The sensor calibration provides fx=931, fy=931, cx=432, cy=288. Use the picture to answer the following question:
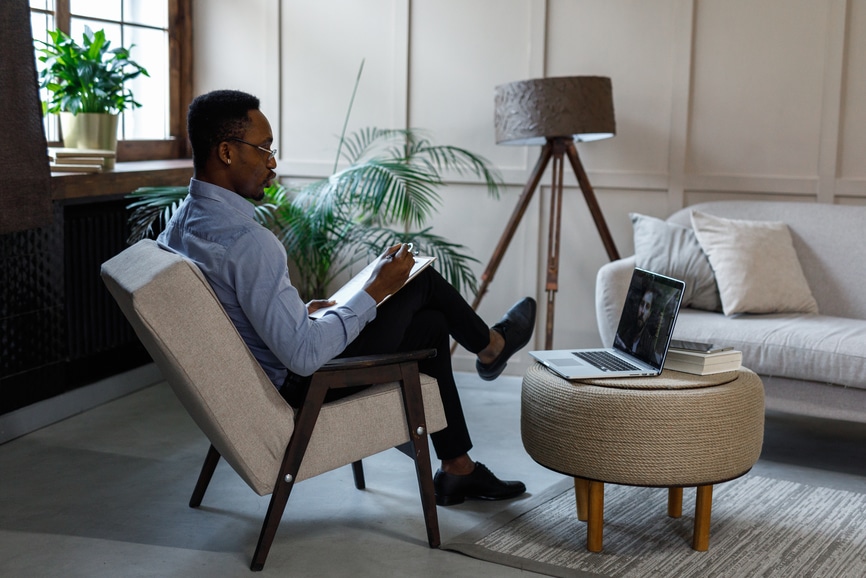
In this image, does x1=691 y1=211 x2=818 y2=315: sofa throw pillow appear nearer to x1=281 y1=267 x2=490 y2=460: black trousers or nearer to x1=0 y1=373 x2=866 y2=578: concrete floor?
x1=0 y1=373 x2=866 y2=578: concrete floor

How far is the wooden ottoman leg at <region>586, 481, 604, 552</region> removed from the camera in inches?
90.7

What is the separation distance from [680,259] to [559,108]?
29.0 inches

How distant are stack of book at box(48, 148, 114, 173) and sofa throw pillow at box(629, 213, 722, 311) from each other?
2.09 m

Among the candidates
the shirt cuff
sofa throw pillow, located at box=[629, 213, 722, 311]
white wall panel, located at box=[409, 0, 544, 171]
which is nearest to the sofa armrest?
sofa throw pillow, located at box=[629, 213, 722, 311]

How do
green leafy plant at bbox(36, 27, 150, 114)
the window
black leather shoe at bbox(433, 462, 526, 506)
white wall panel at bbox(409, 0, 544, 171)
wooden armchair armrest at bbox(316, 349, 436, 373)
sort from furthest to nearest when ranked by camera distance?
the window < white wall panel at bbox(409, 0, 544, 171) < green leafy plant at bbox(36, 27, 150, 114) < black leather shoe at bbox(433, 462, 526, 506) < wooden armchair armrest at bbox(316, 349, 436, 373)

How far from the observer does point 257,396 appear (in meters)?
2.13

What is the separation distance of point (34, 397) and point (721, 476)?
7.95ft

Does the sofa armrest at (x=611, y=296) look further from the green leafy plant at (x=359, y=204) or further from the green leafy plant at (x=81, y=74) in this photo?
the green leafy plant at (x=81, y=74)

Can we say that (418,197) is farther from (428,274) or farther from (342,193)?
(428,274)

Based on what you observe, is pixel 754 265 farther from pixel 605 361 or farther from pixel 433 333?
pixel 433 333

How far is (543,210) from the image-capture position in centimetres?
421

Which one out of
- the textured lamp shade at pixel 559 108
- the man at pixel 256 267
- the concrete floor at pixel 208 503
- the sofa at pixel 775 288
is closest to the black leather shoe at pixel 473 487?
the concrete floor at pixel 208 503

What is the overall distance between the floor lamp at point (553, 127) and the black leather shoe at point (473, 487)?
101cm

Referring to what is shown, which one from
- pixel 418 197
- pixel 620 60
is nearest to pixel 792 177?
pixel 620 60
